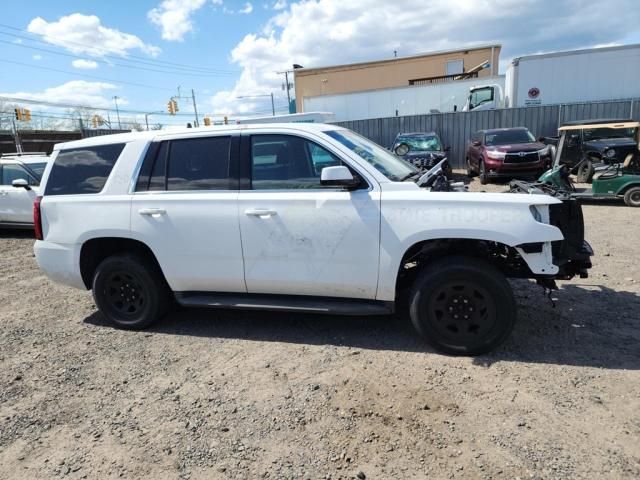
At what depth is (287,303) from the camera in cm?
386

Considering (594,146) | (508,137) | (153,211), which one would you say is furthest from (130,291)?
(594,146)

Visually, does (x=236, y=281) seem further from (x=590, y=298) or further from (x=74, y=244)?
(x=590, y=298)

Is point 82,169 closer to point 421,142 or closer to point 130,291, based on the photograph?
point 130,291

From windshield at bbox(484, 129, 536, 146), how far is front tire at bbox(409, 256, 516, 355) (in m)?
11.7

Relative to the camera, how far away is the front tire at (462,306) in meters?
3.39

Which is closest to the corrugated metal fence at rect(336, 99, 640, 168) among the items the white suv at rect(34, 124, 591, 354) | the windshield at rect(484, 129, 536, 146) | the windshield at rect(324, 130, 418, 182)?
the windshield at rect(484, 129, 536, 146)

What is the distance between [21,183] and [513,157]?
12235 millimetres

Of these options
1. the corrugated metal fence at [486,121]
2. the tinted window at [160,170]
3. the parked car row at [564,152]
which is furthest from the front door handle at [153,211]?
the corrugated metal fence at [486,121]

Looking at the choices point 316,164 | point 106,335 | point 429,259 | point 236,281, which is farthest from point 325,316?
point 106,335

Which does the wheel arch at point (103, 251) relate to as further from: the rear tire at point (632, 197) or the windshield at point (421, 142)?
the windshield at point (421, 142)

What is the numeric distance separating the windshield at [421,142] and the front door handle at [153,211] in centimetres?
1253

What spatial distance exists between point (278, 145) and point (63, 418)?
263cm

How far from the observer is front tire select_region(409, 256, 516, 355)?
11.1ft

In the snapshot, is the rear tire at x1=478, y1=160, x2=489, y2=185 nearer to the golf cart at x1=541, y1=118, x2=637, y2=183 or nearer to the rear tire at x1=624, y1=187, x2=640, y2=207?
the golf cart at x1=541, y1=118, x2=637, y2=183
